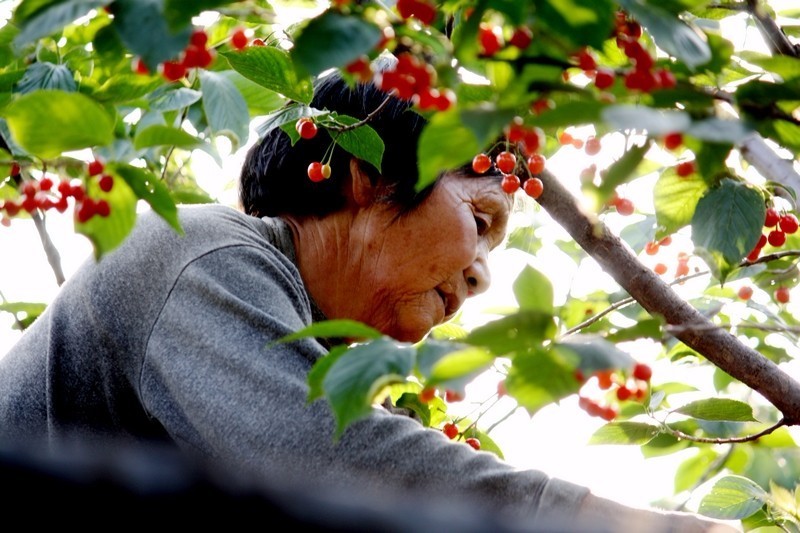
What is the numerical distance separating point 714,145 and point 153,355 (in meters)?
0.91

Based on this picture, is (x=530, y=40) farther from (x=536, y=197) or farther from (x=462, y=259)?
(x=462, y=259)

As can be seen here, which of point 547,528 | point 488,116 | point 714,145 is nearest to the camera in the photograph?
point 547,528

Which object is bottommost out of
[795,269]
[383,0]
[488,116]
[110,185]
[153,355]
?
[795,269]

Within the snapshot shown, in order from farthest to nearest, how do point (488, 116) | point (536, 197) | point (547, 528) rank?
point (536, 197) → point (488, 116) → point (547, 528)

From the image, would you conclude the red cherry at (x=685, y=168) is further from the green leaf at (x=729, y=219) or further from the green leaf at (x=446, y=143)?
the green leaf at (x=446, y=143)

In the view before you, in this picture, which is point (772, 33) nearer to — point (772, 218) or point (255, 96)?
point (772, 218)

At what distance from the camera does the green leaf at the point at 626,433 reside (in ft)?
6.44

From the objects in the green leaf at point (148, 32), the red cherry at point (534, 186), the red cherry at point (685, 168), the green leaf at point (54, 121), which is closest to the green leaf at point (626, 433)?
the red cherry at point (534, 186)

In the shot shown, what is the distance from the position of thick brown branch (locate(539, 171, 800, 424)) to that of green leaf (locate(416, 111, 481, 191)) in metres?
0.79

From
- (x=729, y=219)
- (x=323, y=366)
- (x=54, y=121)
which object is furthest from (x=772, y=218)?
(x=54, y=121)

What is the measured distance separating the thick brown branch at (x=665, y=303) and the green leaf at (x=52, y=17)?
0.96 meters

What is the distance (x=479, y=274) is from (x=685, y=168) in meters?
1.01

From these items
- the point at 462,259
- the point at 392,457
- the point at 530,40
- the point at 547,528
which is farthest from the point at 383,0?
the point at 462,259

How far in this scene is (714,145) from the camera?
1041mm
